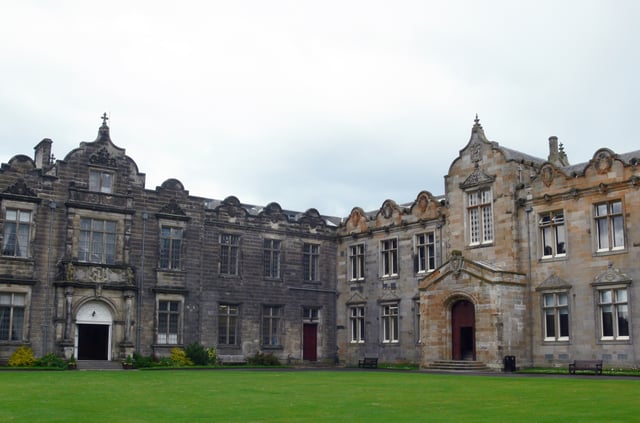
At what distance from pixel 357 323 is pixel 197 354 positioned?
9.89 metres

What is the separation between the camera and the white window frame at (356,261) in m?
43.6

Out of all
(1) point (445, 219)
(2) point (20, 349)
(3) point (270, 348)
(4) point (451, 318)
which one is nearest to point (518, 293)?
(4) point (451, 318)

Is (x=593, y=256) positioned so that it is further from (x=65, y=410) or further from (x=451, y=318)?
(x=65, y=410)

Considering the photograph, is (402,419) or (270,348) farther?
(270,348)

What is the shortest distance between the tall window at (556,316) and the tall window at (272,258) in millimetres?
15471

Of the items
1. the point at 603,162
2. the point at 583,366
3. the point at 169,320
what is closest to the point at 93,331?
the point at 169,320

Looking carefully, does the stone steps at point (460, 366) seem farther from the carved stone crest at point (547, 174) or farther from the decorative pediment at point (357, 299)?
the decorative pediment at point (357, 299)

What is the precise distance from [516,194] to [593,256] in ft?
15.7

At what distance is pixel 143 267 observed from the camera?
37.9 m

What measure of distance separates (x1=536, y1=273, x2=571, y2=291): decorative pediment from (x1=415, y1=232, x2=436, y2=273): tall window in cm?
695

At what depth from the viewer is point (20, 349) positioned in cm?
3378

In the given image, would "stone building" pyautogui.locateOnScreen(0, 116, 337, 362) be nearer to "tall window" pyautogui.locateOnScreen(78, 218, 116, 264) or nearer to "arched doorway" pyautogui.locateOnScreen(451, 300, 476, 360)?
"tall window" pyautogui.locateOnScreen(78, 218, 116, 264)

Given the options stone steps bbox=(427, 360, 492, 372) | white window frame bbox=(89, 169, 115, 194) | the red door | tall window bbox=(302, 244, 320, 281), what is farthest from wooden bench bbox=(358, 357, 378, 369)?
white window frame bbox=(89, 169, 115, 194)

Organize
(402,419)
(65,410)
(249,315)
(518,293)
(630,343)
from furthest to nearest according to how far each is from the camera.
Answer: (249,315) → (518,293) → (630,343) → (65,410) → (402,419)
